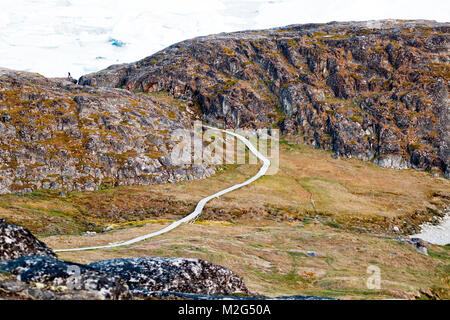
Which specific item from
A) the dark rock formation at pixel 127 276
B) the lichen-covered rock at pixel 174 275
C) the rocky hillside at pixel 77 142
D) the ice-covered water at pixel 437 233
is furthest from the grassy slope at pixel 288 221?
the dark rock formation at pixel 127 276

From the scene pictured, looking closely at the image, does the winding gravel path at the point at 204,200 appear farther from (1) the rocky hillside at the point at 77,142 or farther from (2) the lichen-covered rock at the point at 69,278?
(2) the lichen-covered rock at the point at 69,278

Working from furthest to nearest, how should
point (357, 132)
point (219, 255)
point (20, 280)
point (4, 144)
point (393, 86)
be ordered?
point (393, 86) → point (357, 132) → point (4, 144) → point (219, 255) → point (20, 280)

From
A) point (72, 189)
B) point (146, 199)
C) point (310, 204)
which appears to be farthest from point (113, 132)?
point (310, 204)

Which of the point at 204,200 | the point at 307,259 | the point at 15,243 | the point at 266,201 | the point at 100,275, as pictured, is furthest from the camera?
the point at 266,201

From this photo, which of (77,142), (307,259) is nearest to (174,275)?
(307,259)

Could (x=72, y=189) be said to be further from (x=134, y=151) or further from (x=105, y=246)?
(x=105, y=246)

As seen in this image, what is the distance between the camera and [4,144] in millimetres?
106875

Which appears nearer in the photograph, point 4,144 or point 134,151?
point 4,144

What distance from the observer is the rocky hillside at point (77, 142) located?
104625 mm

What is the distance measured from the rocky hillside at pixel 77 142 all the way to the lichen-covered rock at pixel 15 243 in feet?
297

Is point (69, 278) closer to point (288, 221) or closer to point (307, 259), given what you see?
point (307, 259)

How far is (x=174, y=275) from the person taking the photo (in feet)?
64.3

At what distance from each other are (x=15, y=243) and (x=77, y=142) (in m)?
113
